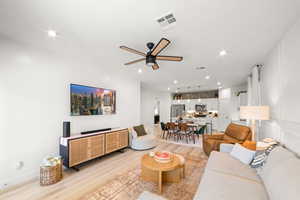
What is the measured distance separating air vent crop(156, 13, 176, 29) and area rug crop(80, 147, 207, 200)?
2692 mm

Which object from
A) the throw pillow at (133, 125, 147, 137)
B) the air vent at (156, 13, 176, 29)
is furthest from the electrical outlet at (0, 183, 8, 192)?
the air vent at (156, 13, 176, 29)

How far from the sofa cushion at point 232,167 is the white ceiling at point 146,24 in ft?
7.33

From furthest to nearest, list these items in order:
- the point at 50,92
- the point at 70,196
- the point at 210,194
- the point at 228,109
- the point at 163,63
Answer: the point at 228,109, the point at 163,63, the point at 50,92, the point at 70,196, the point at 210,194

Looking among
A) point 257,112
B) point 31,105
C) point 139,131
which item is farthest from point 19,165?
point 257,112

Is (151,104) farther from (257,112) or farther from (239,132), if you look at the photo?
(257,112)

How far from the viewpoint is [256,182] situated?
1667 millimetres

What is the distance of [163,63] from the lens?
3615 mm

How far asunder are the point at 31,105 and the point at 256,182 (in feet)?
13.4

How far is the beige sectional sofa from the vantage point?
1.22 m

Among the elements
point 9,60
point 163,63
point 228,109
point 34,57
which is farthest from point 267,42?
point 228,109

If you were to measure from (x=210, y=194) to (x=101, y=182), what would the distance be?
6.47 ft

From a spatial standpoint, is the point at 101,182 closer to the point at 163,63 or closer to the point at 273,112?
the point at 163,63

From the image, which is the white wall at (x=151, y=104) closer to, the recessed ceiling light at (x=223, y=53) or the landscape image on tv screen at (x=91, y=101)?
the landscape image on tv screen at (x=91, y=101)

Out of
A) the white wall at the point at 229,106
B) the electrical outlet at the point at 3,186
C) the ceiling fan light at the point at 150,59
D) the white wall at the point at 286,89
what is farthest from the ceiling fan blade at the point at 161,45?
the white wall at the point at 229,106
